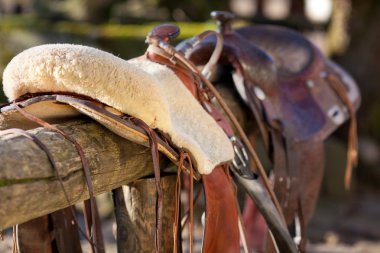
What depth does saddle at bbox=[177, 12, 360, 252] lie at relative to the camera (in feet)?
7.45

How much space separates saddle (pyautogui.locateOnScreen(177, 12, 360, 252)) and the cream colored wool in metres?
0.51

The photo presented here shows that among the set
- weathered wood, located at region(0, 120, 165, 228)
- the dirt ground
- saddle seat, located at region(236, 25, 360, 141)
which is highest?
weathered wood, located at region(0, 120, 165, 228)

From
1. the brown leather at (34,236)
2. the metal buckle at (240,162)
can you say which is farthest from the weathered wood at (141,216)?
the metal buckle at (240,162)

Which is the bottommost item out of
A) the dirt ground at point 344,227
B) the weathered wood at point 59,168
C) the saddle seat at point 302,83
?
the dirt ground at point 344,227

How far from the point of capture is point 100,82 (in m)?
1.40

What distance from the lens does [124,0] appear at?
10.5 meters

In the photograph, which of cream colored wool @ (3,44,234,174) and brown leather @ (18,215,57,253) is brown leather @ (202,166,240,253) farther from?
brown leather @ (18,215,57,253)

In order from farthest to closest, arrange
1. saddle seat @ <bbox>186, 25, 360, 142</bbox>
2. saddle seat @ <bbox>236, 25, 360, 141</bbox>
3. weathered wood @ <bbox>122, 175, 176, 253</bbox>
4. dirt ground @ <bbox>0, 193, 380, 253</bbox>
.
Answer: dirt ground @ <bbox>0, 193, 380, 253</bbox> < saddle seat @ <bbox>236, 25, 360, 141</bbox> < saddle seat @ <bbox>186, 25, 360, 142</bbox> < weathered wood @ <bbox>122, 175, 176, 253</bbox>

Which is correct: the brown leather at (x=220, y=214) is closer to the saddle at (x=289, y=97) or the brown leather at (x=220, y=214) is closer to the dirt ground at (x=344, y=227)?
the saddle at (x=289, y=97)

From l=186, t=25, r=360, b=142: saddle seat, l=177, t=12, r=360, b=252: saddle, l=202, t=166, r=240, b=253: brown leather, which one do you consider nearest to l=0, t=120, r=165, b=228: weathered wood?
l=202, t=166, r=240, b=253: brown leather

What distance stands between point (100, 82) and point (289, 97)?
4.23 ft

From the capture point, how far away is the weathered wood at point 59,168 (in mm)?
1146

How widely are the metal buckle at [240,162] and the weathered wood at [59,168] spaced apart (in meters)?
0.36

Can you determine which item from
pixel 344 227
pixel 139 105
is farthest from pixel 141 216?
pixel 344 227
